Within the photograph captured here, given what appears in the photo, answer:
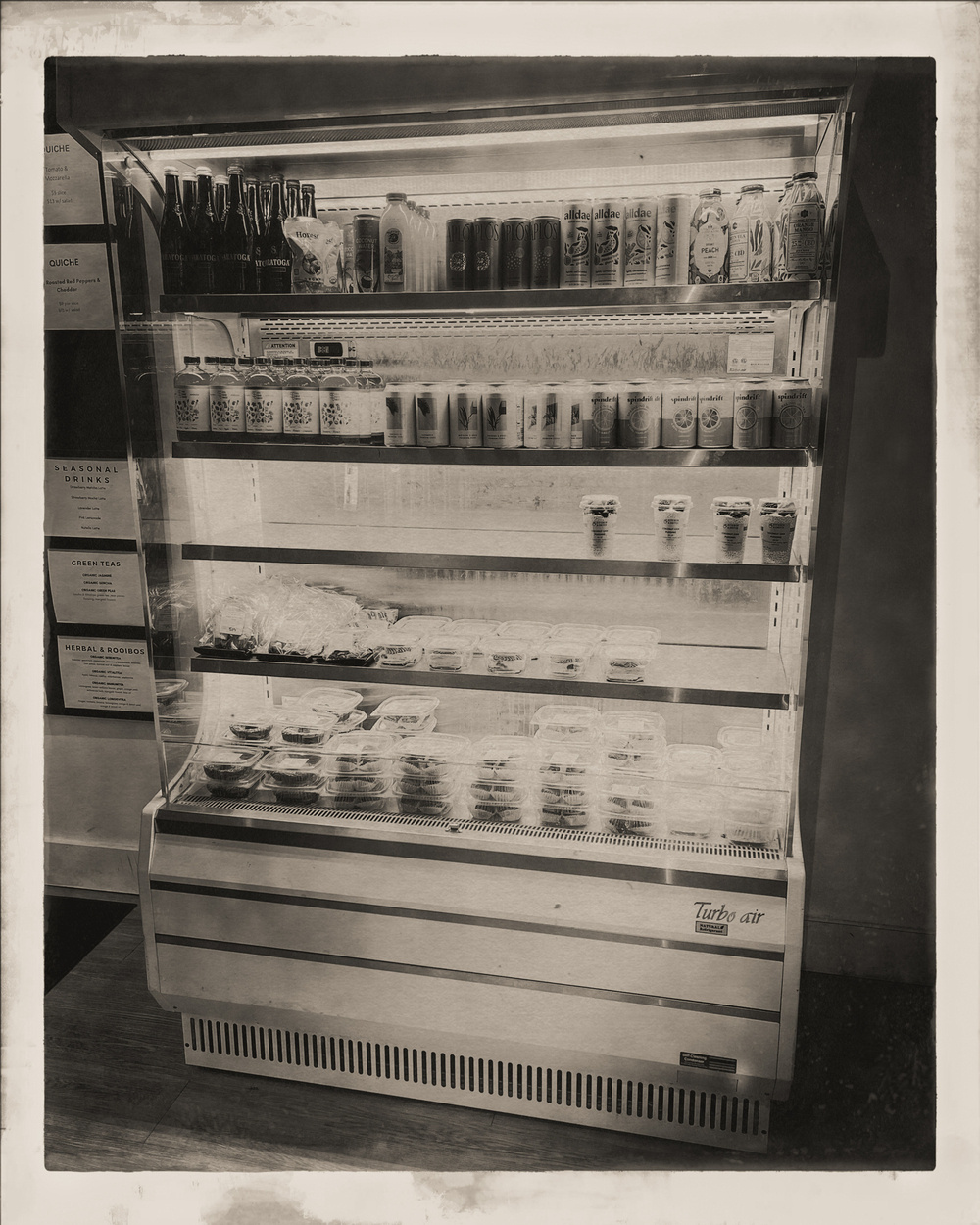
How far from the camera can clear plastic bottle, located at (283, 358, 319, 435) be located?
2.23 m

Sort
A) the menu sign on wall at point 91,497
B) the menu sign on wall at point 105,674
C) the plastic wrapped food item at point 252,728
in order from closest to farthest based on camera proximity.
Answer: the plastic wrapped food item at point 252,728
the menu sign on wall at point 91,497
the menu sign on wall at point 105,674

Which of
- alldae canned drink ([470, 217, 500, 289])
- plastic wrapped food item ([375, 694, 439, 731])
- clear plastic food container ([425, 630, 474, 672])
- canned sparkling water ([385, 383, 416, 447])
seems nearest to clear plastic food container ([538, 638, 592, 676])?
clear plastic food container ([425, 630, 474, 672])

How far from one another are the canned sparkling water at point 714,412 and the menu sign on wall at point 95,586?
6.44ft

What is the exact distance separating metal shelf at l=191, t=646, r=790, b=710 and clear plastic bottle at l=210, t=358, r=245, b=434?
0.61m

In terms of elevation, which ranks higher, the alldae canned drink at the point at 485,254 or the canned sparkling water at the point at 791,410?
the alldae canned drink at the point at 485,254

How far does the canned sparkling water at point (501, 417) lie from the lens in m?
2.14

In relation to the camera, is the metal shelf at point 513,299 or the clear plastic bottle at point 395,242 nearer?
the metal shelf at point 513,299

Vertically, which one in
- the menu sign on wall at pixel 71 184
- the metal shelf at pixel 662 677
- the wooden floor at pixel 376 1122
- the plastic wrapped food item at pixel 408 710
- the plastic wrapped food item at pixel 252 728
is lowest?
the wooden floor at pixel 376 1122

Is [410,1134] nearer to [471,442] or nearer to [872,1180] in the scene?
[872,1180]

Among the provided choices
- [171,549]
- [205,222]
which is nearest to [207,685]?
[171,549]

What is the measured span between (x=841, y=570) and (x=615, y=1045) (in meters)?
1.51

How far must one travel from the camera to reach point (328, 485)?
256 centimetres

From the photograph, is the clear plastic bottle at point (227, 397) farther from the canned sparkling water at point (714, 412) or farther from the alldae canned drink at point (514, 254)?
the canned sparkling water at point (714, 412)

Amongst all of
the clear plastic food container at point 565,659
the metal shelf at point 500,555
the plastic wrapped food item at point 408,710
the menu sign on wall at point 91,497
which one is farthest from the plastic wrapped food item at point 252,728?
the menu sign on wall at point 91,497
